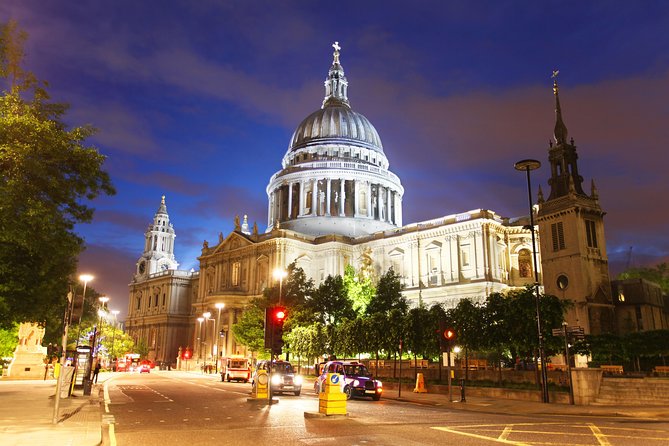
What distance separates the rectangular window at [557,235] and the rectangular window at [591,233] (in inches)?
80.0

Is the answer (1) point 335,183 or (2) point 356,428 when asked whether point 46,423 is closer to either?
(2) point 356,428

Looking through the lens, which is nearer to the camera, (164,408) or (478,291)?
(164,408)

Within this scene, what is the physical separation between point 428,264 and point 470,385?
41.8 meters

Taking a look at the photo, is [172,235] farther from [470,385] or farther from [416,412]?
[416,412]

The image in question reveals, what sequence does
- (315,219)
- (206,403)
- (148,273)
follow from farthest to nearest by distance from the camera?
(148,273), (315,219), (206,403)

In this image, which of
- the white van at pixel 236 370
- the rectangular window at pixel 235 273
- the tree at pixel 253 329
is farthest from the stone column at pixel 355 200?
the white van at pixel 236 370

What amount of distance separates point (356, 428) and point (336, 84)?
4291 inches

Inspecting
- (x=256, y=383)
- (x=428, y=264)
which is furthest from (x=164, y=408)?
(x=428, y=264)

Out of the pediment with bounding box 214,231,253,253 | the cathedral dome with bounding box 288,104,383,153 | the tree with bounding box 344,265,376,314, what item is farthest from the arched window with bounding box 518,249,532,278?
the cathedral dome with bounding box 288,104,383,153

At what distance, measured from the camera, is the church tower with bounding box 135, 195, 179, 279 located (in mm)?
127938

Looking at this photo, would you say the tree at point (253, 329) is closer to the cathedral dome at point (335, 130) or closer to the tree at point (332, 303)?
the tree at point (332, 303)

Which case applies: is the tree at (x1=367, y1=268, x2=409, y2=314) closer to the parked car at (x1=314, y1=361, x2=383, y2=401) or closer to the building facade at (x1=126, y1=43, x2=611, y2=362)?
the building facade at (x1=126, y1=43, x2=611, y2=362)

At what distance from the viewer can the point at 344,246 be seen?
8362 centimetres

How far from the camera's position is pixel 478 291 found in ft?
219
